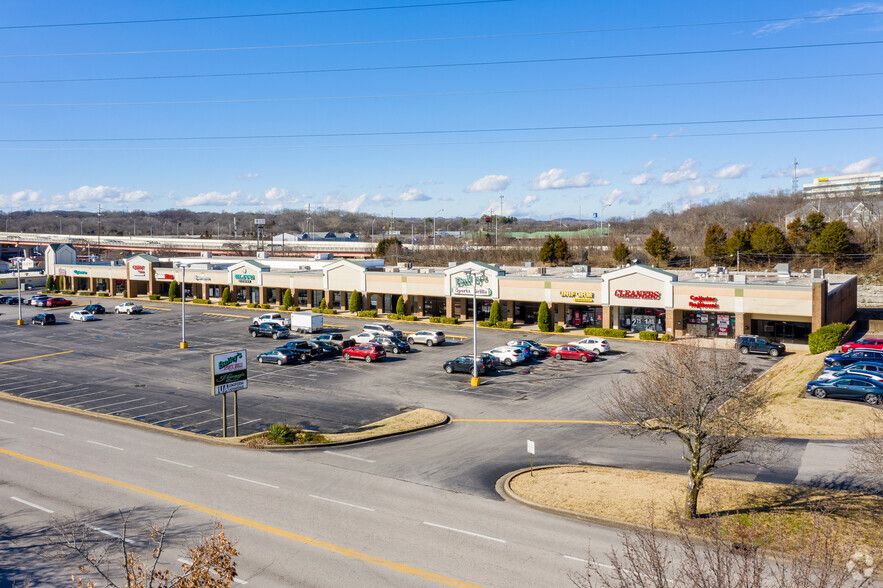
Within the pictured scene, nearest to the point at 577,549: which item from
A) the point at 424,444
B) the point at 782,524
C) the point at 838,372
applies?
the point at 782,524

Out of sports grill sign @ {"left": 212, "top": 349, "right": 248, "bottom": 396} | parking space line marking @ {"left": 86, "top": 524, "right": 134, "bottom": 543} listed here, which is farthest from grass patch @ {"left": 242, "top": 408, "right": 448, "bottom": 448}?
parking space line marking @ {"left": 86, "top": 524, "right": 134, "bottom": 543}

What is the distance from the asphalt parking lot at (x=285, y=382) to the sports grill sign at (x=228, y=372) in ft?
7.73

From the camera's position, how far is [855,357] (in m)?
41.7

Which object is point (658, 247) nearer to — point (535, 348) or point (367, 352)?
point (535, 348)

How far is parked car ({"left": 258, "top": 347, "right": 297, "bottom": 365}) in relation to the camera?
159ft

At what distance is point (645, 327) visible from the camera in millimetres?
60219

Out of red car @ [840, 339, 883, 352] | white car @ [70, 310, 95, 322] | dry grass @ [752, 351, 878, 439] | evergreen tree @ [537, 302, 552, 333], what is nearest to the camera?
dry grass @ [752, 351, 878, 439]

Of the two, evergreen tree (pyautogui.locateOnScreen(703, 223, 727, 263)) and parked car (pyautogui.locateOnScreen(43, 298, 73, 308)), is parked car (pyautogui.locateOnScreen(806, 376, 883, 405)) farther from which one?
parked car (pyautogui.locateOnScreen(43, 298, 73, 308))

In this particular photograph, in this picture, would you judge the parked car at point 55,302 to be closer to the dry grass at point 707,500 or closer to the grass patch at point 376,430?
the grass patch at point 376,430

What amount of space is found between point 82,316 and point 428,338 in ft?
144

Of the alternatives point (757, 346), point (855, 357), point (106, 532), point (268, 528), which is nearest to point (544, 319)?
point (757, 346)

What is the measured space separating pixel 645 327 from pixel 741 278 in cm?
922

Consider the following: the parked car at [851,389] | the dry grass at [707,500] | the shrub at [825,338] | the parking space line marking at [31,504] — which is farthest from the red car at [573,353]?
the parking space line marking at [31,504]

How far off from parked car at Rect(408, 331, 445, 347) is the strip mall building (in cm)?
578
